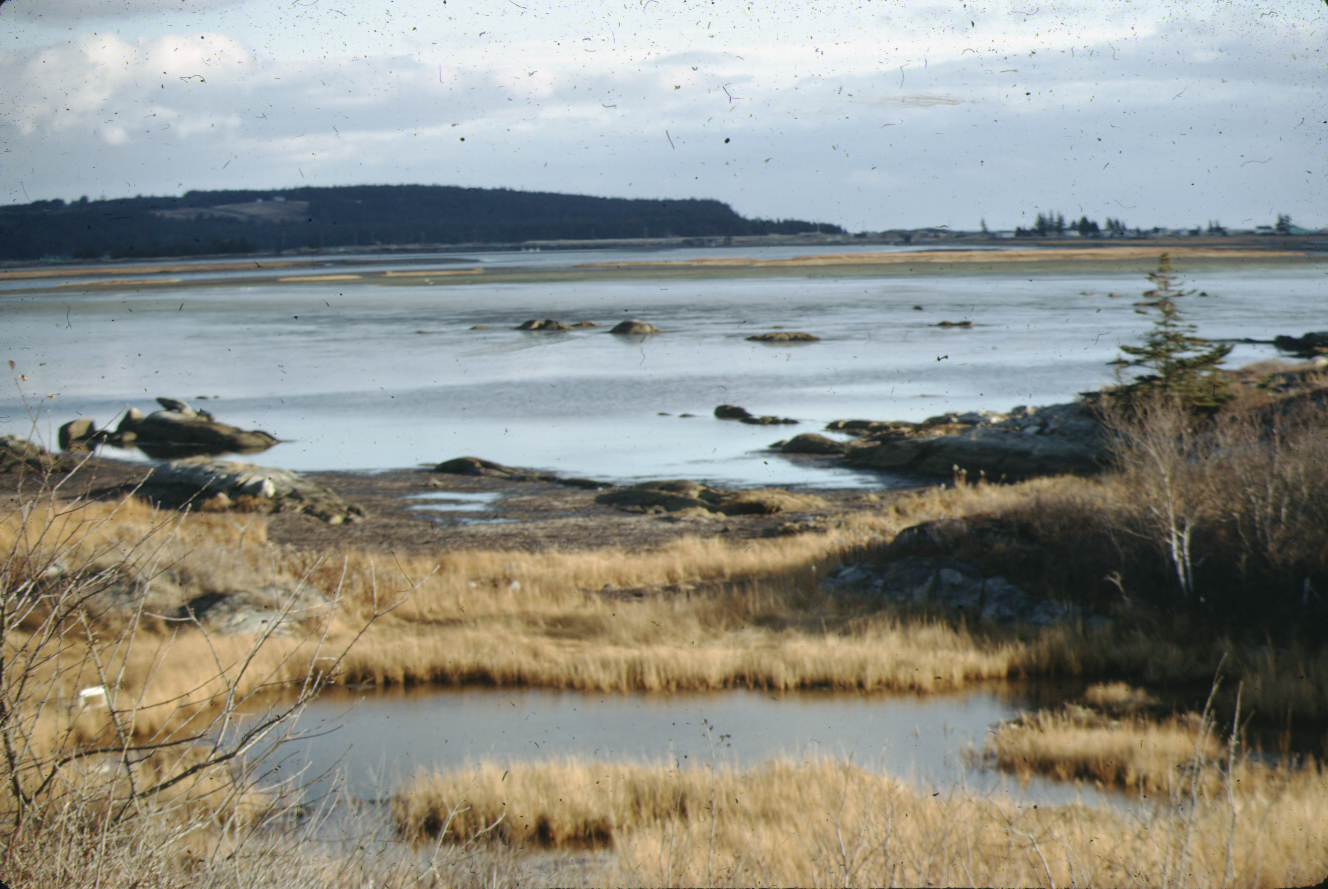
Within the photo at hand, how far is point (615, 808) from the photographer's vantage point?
429 inches

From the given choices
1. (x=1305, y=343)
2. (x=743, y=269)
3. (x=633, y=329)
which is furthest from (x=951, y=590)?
(x=743, y=269)

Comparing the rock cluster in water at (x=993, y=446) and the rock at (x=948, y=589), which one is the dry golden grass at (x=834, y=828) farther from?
the rock cluster in water at (x=993, y=446)

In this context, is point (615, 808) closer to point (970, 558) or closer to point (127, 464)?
point (970, 558)

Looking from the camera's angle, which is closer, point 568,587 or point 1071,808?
point 1071,808

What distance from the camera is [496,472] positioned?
3488 cm

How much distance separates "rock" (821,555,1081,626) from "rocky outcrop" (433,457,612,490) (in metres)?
13.7

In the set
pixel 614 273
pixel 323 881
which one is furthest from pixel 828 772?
pixel 614 273

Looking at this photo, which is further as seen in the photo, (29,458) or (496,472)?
(496,472)

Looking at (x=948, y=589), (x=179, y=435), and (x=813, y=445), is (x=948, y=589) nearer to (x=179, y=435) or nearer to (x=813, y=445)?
(x=813, y=445)

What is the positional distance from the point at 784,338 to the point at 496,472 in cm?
4565

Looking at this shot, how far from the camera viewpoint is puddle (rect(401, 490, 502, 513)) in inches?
1154

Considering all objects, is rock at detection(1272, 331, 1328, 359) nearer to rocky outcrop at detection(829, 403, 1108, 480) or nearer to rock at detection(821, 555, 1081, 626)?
rocky outcrop at detection(829, 403, 1108, 480)

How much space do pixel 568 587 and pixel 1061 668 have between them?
337 inches

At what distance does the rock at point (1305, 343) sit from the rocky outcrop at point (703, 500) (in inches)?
1385
